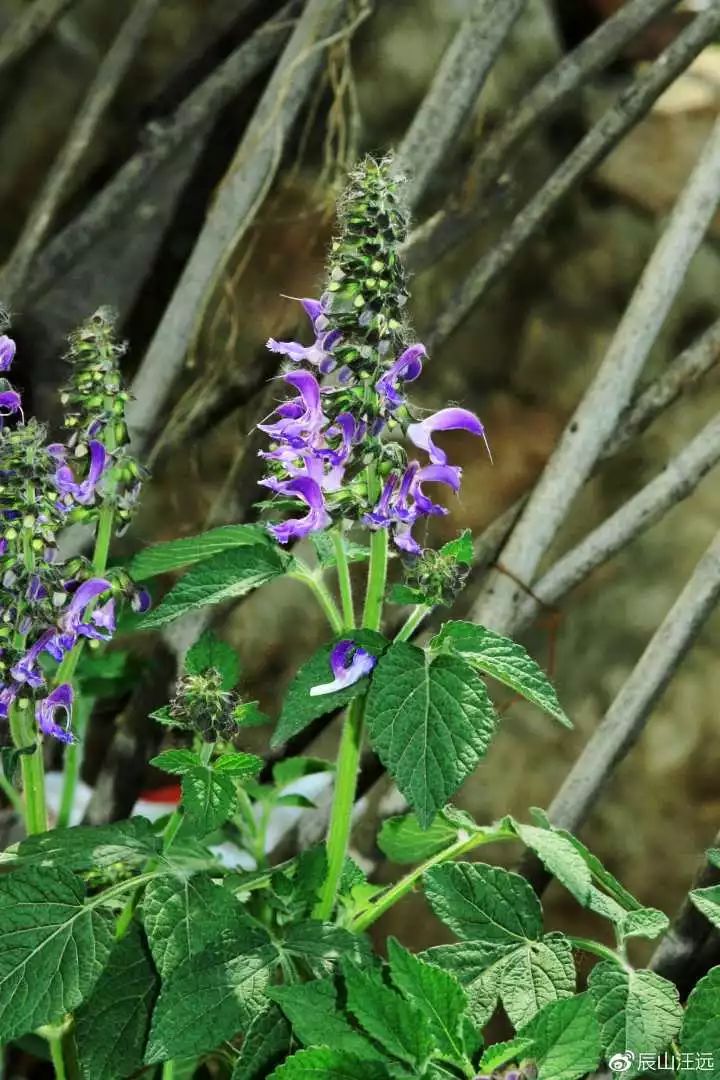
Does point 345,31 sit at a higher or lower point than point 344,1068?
higher

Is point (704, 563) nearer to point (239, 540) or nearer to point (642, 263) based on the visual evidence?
point (642, 263)

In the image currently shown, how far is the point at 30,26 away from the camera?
129cm

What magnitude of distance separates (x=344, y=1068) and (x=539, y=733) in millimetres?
733

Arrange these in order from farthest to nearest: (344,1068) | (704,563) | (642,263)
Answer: (642,263), (704,563), (344,1068)

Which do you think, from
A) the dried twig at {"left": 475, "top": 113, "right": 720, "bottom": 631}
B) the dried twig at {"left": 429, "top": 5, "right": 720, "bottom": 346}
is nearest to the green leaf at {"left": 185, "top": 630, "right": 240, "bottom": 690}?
the dried twig at {"left": 475, "top": 113, "right": 720, "bottom": 631}

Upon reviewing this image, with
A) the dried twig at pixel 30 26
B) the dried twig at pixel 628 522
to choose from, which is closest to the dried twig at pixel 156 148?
the dried twig at pixel 30 26

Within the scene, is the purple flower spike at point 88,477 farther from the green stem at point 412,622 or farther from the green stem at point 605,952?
the green stem at point 605,952

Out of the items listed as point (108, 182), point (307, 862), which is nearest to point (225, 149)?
point (108, 182)

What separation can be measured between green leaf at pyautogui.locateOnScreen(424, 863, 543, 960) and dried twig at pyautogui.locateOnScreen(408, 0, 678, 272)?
69cm

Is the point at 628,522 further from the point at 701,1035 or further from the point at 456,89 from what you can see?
the point at 701,1035

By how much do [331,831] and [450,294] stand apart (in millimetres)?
700

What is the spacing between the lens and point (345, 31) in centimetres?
120

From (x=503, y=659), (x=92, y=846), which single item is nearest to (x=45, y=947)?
(x=92, y=846)

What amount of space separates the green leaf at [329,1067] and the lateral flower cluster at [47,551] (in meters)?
0.22
